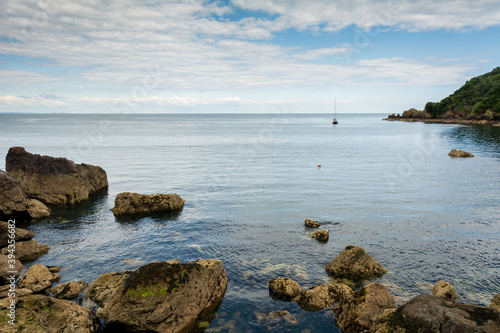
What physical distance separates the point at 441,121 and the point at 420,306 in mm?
214843

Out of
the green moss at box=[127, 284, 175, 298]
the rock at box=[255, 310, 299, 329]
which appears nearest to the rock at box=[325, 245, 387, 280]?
the rock at box=[255, 310, 299, 329]

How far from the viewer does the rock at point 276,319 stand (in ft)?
48.6

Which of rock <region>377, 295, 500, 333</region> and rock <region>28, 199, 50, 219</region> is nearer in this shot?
rock <region>377, 295, 500, 333</region>

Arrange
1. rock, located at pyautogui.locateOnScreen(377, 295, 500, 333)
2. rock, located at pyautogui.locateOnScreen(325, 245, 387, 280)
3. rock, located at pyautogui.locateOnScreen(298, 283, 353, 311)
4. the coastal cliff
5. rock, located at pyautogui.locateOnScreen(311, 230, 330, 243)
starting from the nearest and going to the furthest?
rock, located at pyautogui.locateOnScreen(377, 295, 500, 333), rock, located at pyautogui.locateOnScreen(298, 283, 353, 311), rock, located at pyautogui.locateOnScreen(325, 245, 387, 280), rock, located at pyautogui.locateOnScreen(311, 230, 330, 243), the coastal cliff

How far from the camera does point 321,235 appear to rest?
2483 centimetres

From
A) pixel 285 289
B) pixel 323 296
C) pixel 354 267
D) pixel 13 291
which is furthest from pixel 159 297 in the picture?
pixel 354 267

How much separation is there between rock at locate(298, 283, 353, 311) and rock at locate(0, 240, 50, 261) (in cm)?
1755

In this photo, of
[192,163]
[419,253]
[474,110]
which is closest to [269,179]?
[192,163]

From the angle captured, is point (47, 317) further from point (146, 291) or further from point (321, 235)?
point (321, 235)

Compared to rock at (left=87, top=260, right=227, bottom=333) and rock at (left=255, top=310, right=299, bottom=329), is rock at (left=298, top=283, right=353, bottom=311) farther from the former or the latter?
rock at (left=87, top=260, right=227, bottom=333)

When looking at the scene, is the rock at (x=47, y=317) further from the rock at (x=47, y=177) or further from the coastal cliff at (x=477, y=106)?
the coastal cliff at (x=477, y=106)

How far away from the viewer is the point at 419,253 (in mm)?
22328

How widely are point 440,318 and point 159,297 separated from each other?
1081 cm

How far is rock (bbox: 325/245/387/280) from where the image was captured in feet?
63.1
